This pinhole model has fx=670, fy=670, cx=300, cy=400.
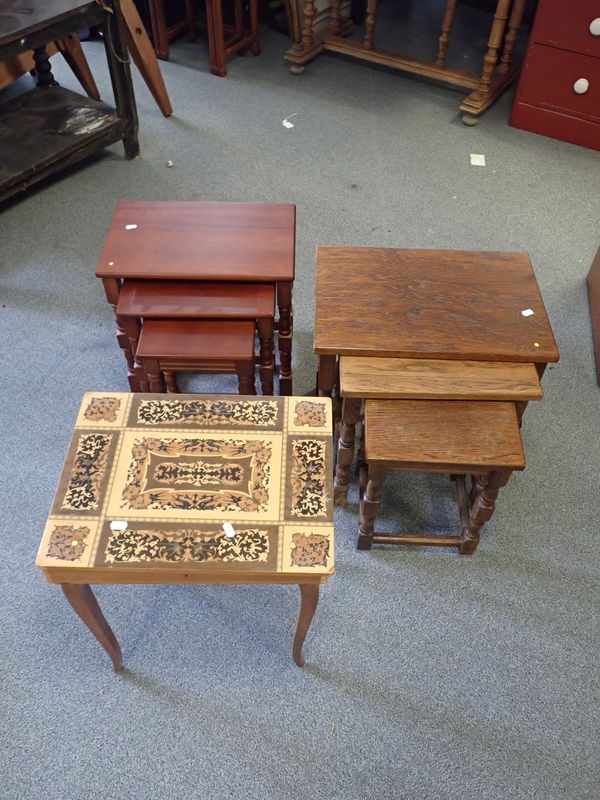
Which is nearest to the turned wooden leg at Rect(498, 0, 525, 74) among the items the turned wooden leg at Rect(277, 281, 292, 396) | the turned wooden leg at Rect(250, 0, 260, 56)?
the turned wooden leg at Rect(250, 0, 260, 56)

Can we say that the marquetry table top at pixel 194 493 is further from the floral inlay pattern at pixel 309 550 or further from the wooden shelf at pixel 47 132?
the wooden shelf at pixel 47 132

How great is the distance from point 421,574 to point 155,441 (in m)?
0.76

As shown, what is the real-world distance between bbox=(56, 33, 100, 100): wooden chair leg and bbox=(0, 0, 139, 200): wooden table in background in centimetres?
11

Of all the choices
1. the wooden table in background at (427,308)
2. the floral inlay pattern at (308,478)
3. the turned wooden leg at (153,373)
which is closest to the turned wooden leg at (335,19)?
the wooden table in background at (427,308)

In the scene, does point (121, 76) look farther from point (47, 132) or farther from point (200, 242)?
point (200, 242)

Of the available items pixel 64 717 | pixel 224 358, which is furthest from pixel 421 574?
pixel 64 717

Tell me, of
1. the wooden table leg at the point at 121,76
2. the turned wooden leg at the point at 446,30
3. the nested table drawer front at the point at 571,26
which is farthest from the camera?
the turned wooden leg at the point at 446,30

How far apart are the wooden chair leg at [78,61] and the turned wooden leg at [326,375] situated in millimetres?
2218

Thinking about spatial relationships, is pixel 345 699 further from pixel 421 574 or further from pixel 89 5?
pixel 89 5

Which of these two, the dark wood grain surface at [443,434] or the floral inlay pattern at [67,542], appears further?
the dark wood grain surface at [443,434]

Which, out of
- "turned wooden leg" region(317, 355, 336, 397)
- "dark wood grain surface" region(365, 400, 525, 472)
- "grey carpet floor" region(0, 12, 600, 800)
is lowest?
"grey carpet floor" region(0, 12, 600, 800)

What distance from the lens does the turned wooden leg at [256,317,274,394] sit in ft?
5.58

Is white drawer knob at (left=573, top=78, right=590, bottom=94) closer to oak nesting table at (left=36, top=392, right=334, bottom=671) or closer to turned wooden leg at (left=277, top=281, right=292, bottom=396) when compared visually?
turned wooden leg at (left=277, top=281, right=292, bottom=396)

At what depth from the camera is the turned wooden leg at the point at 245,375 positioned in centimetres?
169
